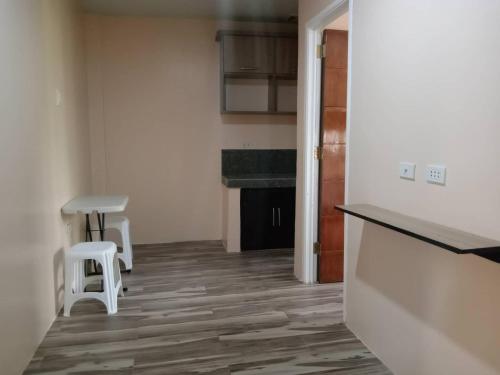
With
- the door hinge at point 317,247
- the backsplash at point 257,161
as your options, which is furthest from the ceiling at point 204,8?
the door hinge at point 317,247

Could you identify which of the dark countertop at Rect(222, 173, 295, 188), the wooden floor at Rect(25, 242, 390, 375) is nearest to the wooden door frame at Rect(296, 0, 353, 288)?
the wooden floor at Rect(25, 242, 390, 375)

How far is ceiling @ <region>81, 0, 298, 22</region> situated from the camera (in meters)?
4.29

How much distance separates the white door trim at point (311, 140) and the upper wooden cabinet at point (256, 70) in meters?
1.41

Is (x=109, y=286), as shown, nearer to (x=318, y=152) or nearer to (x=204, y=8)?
(x=318, y=152)

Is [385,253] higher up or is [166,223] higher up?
[385,253]

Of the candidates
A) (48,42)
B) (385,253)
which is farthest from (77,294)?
(385,253)

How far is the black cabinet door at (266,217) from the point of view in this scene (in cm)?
473

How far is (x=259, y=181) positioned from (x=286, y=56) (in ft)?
4.94

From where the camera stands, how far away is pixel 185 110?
198 inches

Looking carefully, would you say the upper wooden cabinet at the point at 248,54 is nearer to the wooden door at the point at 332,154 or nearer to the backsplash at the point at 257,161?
the backsplash at the point at 257,161

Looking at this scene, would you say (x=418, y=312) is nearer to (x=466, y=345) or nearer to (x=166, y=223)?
(x=466, y=345)

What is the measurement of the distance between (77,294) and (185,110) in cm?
262

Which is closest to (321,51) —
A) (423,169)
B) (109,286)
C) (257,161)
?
(423,169)

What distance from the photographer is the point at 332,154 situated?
3641 mm
